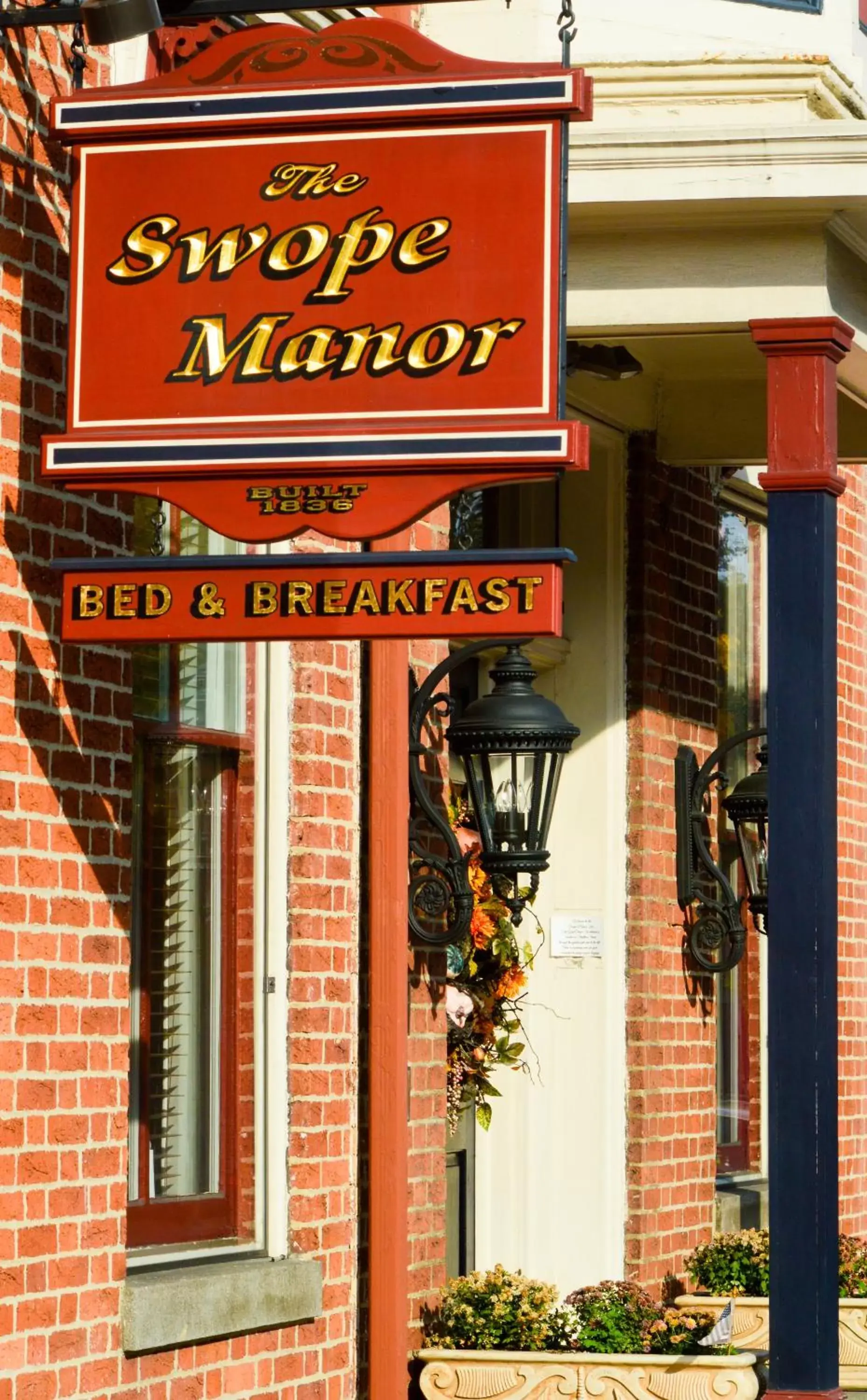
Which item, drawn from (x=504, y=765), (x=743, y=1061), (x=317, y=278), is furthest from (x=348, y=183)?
(x=743, y=1061)

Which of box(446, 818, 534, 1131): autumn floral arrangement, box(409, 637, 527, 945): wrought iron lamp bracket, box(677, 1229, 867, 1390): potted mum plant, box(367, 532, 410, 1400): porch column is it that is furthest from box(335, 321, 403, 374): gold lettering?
box(677, 1229, 867, 1390): potted mum plant

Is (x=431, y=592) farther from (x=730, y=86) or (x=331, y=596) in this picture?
(x=730, y=86)

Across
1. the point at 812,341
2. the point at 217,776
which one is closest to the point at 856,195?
the point at 812,341

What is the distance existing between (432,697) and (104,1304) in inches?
94.9

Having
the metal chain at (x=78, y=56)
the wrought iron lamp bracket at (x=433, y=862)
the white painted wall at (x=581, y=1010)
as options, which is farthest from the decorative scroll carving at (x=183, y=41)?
the white painted wall at (x=581, y=1010)

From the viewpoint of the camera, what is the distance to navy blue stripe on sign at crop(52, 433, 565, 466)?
5000mm

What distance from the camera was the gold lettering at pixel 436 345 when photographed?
5.12 metres

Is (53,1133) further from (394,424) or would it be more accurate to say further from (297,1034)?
(394,424)

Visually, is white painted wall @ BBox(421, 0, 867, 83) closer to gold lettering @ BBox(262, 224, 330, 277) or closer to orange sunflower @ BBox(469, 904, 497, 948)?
gold lettering @ BBox(262, 224, 330, 277)

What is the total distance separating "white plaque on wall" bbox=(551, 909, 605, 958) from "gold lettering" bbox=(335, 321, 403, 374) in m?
4.30

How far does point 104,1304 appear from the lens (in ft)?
18.7

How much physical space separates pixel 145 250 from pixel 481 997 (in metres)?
3.75

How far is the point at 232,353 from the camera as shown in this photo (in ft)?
17.1

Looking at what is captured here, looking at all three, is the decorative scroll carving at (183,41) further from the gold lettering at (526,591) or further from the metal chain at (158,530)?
the gold lettering at (526,591)
